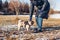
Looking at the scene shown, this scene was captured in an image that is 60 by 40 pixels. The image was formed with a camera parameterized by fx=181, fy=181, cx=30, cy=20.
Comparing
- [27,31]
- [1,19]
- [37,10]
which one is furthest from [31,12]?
[1,19]

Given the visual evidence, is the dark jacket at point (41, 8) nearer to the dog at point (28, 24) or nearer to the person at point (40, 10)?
the person at point (40, 10)

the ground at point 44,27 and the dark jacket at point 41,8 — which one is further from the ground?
the dark jacket at point 41,8

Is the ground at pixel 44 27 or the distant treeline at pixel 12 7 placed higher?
the distant treeline at pixel 12 7

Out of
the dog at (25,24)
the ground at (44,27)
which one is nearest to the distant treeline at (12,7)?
the ground at (44,27)

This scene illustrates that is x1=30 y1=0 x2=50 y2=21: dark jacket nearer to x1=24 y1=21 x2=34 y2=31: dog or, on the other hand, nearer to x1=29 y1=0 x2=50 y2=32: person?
x1=29 y1=0 x2=50 y2=32: person

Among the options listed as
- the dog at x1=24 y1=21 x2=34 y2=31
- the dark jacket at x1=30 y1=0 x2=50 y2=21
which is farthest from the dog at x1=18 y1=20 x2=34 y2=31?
the dark jacket at x1=30 y1=0 x2=50 y2=21

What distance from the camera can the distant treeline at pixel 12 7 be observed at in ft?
10.3

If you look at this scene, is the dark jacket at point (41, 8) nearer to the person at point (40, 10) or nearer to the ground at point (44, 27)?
the person at point (40, 10)

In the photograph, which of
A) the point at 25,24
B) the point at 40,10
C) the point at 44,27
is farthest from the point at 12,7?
the point at 44,27

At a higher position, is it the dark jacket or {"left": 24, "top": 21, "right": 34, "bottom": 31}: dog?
the dark jacket

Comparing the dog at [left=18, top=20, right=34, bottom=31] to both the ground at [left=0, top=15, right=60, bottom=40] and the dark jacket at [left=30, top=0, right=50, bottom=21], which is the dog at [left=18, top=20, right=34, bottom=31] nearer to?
the ground at [left=0, top=15, right=60, bottom=40]

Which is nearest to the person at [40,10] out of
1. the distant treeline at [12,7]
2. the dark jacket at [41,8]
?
the dark jacket at [41,8]

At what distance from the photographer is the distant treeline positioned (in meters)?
3.14

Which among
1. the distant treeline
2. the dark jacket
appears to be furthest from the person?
the distant treeline
